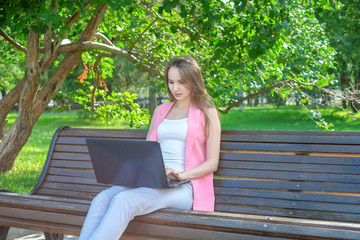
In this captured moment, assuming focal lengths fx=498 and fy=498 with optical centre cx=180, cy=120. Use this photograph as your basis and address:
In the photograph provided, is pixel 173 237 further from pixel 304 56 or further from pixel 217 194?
pixel 304 56

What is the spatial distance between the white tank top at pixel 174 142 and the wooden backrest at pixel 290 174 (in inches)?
12.9

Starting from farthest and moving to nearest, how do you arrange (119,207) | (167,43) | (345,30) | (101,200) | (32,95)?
(345,30) < (167,43) < (32,95) < (101,200) < (119,207)

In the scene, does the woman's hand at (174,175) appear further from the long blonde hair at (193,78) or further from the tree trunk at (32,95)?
the tree trunk at (32,95)

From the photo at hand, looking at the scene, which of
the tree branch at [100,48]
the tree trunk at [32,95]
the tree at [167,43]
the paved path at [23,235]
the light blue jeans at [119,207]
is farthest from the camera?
the tree branch at [100,48]

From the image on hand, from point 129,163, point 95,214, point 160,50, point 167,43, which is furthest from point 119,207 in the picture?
point 167,43

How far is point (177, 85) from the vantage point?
339 centimetres

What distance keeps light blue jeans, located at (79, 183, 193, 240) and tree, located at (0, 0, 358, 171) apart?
2.04 meters

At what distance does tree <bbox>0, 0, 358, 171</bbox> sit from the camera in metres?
5.06

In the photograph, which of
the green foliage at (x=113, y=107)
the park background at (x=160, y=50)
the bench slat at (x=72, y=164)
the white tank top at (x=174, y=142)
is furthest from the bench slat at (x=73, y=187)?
the green foliage at (x=113, y=107)

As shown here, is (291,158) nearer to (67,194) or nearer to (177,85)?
(177,85)

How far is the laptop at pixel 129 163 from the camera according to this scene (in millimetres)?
2795

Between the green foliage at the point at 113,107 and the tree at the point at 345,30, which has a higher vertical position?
the tree at the point at 345,30

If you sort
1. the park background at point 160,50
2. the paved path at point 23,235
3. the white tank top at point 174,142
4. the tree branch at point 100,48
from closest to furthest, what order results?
the white tank top at point 174,142
the paved path at point 23,235
the park background at point 160,50
the tree branch at point 100,48

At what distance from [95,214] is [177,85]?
1056 mm
